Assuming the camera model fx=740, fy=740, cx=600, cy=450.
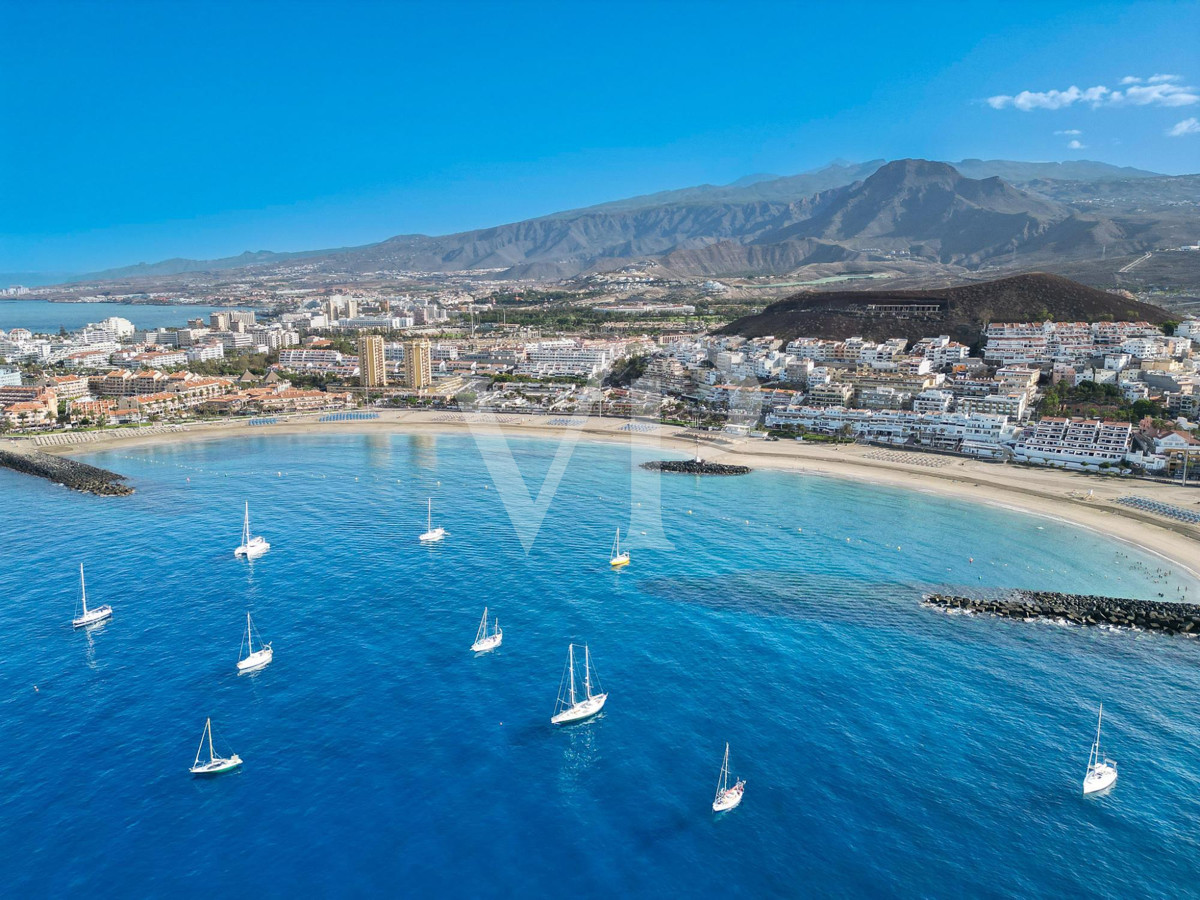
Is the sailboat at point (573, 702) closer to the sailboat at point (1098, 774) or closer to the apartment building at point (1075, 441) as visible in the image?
the sailboat at point (1098, 774)

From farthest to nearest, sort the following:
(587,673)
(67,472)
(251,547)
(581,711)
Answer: (67,472) → (251,547) → (587,673) → (581,711)

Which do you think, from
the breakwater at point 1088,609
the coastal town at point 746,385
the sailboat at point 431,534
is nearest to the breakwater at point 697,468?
the coastal town at point 746,385

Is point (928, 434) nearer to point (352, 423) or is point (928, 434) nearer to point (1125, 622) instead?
point (1125, 622)

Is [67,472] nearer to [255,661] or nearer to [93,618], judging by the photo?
[93,618]

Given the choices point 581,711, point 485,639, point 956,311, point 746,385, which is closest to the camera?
point 581,711

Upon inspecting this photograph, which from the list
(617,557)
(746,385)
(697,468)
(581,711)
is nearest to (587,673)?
(581,711)

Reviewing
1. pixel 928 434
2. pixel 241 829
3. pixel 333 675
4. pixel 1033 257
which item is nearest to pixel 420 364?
pixel 928 434
